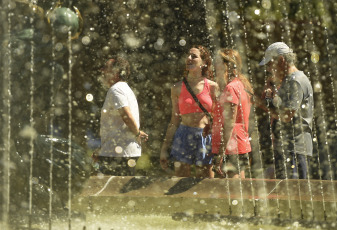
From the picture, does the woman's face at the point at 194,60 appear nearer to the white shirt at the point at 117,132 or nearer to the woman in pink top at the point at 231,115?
the woman in pink top at the point at 231,115

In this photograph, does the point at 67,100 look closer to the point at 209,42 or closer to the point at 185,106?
the point at 209,42

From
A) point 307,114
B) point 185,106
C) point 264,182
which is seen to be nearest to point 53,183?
point 185,106

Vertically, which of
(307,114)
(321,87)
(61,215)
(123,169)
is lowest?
(61,215)

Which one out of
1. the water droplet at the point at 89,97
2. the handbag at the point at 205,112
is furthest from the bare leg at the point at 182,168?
the water droplet at the point at 89,97

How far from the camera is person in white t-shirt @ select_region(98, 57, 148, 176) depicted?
4.49m

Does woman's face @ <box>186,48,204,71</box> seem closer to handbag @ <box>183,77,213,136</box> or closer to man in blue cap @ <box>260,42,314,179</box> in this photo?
handbag @ <box>183,77,213,136</box>

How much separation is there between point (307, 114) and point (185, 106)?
885 mm

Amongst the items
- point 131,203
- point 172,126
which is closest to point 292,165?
point 172,126

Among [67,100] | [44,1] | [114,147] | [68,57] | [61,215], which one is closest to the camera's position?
[61,215]

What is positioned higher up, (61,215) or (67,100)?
(67,100)

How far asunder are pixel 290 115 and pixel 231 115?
443mm

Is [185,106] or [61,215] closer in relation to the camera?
[61,215]

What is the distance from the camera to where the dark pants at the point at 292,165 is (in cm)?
436

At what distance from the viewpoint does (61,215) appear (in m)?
4.15
